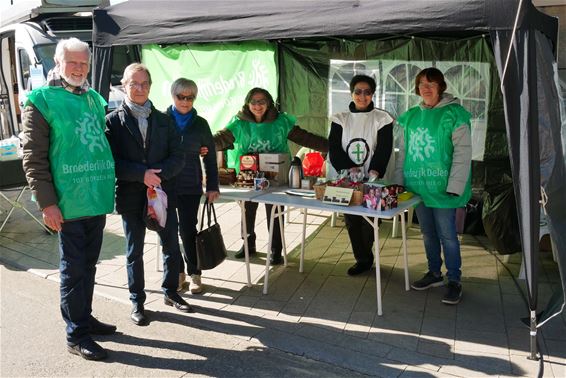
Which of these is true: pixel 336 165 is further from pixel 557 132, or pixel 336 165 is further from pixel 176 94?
pixel 557 132

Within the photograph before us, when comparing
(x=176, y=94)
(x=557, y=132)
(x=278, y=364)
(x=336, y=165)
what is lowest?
(x=278, y=364)

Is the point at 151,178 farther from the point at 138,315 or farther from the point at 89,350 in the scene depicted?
the point at 89,350

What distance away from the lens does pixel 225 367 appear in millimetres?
3303

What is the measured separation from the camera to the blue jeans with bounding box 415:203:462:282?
4.07m

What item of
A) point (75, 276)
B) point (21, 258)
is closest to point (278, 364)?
point (75, 276)

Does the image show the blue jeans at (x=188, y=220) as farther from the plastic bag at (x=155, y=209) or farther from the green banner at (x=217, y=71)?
the green banner at (x=217, y=71)

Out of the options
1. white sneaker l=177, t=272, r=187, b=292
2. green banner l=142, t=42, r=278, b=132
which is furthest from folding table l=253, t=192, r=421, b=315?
green banner l=142, t=42, r=278, b=132

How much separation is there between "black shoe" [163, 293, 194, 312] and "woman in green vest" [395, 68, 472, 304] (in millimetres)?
1784

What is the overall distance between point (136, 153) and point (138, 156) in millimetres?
23

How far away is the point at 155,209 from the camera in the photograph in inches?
144

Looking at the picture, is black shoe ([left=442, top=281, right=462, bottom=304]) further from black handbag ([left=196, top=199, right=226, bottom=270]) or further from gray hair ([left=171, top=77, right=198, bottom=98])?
gray hair ([left=171, top=77, right=198, bottom=98])

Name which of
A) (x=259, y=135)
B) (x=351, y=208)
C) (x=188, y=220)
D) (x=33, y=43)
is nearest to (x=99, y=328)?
(x=188, y=220)

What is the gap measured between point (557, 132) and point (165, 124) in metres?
2.43

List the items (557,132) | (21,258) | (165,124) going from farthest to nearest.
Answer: (21,258)
(165,124)
(557,132)
